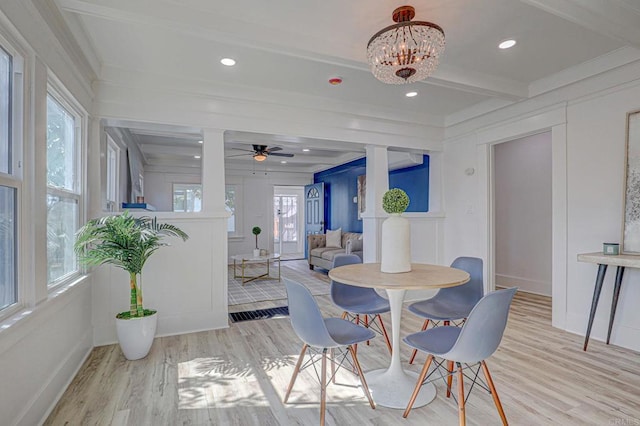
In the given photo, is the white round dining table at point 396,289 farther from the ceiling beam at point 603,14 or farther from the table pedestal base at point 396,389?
the ceiling beam at point 603,14

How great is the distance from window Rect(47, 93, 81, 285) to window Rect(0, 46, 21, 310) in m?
0.52

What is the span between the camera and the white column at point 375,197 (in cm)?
452

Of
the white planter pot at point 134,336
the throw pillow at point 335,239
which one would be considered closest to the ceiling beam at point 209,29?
the white planter pot at point 134,336

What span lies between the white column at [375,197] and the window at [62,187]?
3281 mm

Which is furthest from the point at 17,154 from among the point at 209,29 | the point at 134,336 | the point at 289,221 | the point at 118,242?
the point at 289,221

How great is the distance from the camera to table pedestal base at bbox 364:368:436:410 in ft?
6.97

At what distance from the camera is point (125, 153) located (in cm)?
484

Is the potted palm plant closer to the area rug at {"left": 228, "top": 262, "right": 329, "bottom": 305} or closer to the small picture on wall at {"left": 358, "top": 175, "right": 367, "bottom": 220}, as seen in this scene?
the area rug at {"left": 228, "top": 262, "right": 329, "bottom": 305}

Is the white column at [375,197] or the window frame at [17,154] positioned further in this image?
the white column at [375,197]

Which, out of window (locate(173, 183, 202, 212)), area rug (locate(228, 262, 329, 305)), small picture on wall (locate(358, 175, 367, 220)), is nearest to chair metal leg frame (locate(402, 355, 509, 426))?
area rug (locate(228, 262, 329, 305))

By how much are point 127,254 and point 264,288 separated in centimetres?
307

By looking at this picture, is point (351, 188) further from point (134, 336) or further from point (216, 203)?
point (134, 336)

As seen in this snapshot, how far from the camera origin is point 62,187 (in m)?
2.56

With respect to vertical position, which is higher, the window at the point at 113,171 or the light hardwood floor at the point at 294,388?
the window at the point at 113,171
